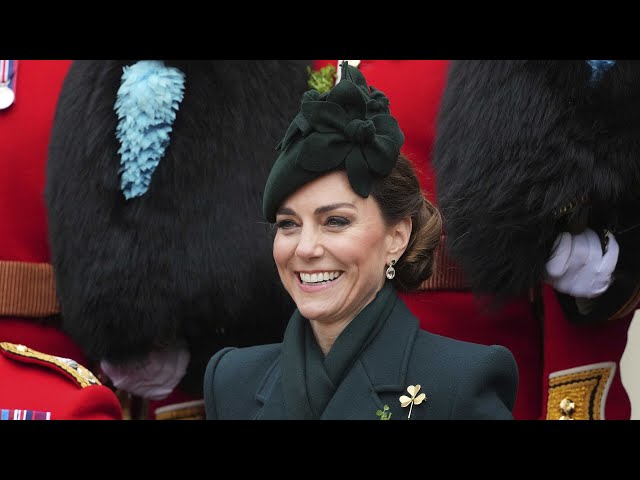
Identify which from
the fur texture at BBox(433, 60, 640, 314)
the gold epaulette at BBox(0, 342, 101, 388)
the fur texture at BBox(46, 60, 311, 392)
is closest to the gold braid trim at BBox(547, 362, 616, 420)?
the fur texture at BBox(433, 60, 640, 314)

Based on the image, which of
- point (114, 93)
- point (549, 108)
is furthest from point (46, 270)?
point (549, 108)

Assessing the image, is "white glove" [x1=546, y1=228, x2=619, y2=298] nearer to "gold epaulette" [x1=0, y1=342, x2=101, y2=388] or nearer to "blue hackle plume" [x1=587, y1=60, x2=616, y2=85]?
"blue hackle plume" [x1=587, y1=60, x2=616, y2=85]

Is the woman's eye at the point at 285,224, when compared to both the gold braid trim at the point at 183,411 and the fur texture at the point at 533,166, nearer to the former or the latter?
the fur texture at the point at 533,166

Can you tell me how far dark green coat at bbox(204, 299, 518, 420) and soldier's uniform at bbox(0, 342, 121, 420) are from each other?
41cm

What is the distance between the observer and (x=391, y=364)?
2.45 meters

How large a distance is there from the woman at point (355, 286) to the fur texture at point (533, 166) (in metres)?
0.45

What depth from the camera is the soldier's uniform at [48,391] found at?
2.73m

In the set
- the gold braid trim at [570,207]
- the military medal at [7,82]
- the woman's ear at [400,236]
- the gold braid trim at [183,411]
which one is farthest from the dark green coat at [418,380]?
the military medal at [7,82]

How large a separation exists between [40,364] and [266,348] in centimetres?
60

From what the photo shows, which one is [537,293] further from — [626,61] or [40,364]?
[40,364]

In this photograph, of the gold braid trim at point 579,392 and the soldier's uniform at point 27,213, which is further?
the soldier's uniform at point 27,213

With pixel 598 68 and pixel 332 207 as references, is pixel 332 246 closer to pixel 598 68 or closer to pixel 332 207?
pixel 332 207

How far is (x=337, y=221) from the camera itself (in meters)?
2.42

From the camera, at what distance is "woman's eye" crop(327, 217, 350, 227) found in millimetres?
2420
